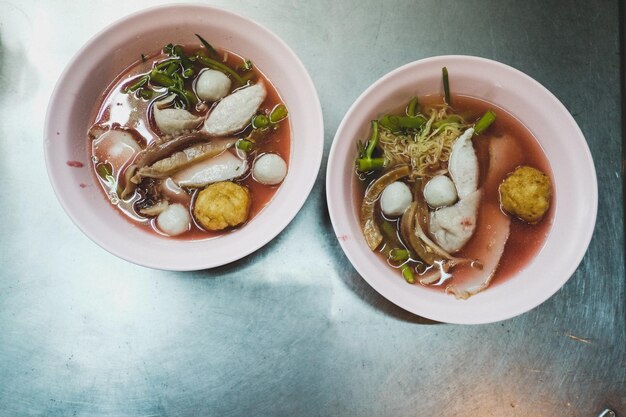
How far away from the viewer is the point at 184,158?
153cm

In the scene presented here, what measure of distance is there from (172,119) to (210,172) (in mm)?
190

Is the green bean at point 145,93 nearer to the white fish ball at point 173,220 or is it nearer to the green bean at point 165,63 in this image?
the green bean at point 165,63

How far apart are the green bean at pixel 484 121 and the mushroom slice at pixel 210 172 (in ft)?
2.41

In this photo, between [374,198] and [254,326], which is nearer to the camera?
[374,198]

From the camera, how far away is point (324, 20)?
1.81m

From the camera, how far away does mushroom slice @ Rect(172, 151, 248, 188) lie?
5.02 ft

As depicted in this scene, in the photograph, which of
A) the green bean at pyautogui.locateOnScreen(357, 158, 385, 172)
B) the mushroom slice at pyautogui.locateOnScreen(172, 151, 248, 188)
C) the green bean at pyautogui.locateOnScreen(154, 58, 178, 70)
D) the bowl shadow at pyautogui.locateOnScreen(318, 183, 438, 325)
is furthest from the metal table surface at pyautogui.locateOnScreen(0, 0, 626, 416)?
the green bean at pyautogui.locateOnScreen(154, 58, 178, 70)

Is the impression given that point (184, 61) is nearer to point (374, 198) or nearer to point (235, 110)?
point (235, 110)

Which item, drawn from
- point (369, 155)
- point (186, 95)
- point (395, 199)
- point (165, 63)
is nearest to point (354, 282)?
point (395, 199)

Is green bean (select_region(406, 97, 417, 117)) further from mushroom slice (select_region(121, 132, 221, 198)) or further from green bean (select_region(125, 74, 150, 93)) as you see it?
green bean (select_region(125, 74, 150, 93))

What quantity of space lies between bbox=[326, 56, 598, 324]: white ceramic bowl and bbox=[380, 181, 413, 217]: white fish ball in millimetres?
94

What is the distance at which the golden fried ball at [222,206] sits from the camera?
1.44 meters

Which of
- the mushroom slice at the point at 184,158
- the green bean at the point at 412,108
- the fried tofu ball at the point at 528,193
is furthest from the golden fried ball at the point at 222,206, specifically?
the fried tofu ball at the point at 528,193

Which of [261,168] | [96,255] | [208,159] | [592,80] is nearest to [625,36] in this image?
[592,80]
